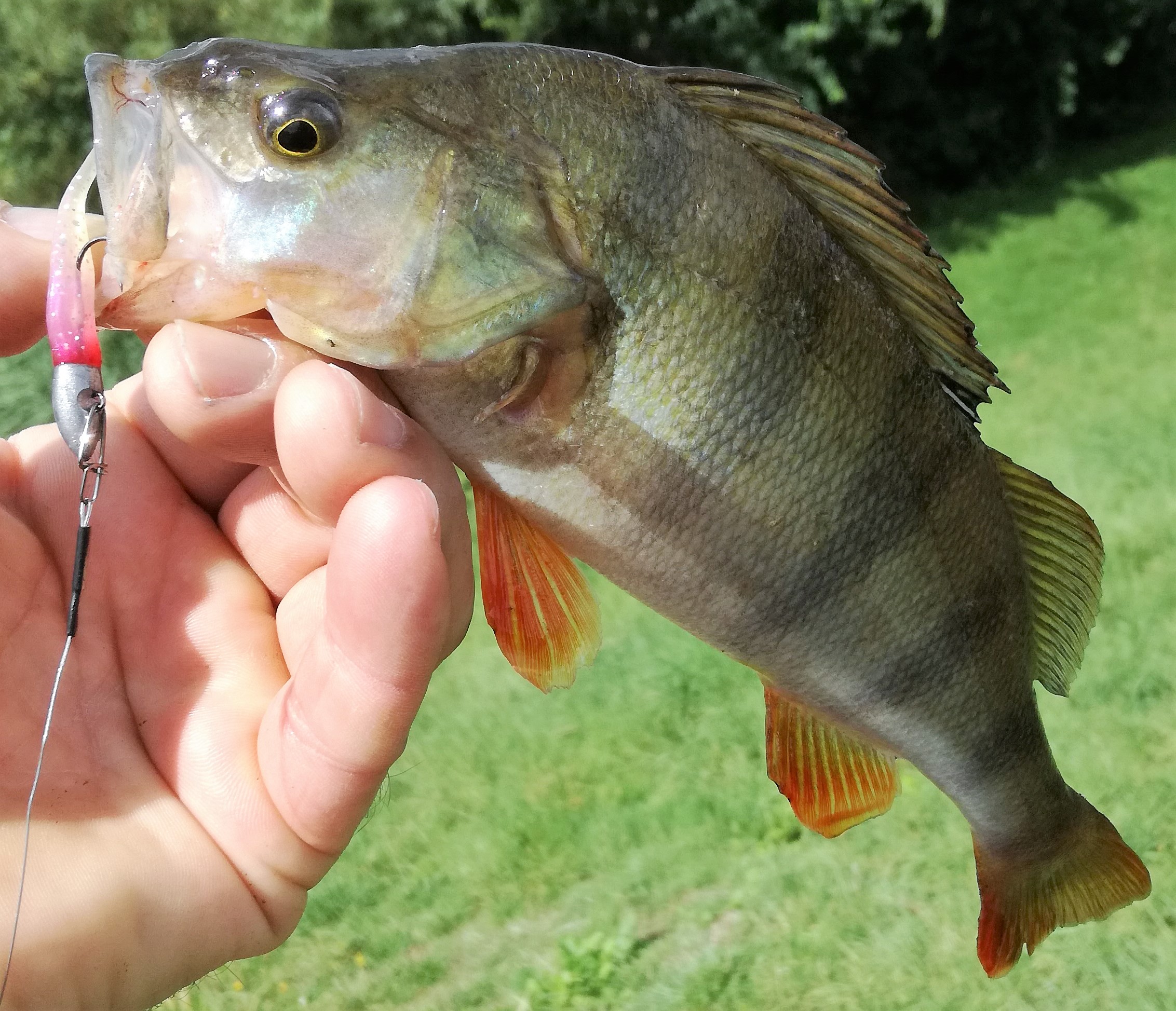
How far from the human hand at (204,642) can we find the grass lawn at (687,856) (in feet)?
2.74

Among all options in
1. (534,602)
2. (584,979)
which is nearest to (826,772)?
(534,602)

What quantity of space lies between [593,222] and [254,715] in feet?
2.96

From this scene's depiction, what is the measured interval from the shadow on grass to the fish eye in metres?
10.2

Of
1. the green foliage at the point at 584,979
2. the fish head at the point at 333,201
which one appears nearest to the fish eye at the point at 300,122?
the fish head at the point at 333,201

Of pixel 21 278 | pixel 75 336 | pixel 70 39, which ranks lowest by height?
pixel 70 39

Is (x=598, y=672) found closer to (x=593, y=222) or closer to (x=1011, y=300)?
(x=593, y=222)

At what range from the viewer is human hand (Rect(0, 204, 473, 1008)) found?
4.06 ft

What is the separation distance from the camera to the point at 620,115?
1327mm

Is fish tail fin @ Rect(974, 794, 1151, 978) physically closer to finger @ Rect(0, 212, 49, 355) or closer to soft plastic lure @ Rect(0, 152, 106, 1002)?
soft plastic lure @ Rect(0, 152, 106, 1002)

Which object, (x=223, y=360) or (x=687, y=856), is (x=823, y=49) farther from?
(x=223, y=360)

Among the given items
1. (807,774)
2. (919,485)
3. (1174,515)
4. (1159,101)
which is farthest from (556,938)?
(1159,101)

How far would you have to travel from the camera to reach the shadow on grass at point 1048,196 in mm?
10656

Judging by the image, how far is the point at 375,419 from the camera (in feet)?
4.00

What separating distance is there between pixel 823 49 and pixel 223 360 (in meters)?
10.2
